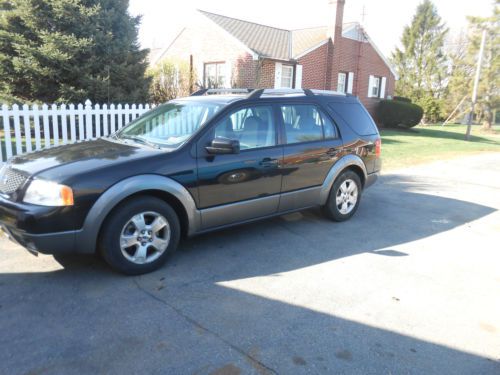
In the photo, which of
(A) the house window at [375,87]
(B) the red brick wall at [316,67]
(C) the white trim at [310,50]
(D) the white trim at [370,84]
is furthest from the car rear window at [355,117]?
(A) the house window at [375,87]

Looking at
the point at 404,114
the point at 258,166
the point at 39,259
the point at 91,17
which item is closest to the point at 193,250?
the point at 258,166

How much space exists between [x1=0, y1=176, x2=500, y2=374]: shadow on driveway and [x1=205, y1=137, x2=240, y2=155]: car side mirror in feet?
3.77

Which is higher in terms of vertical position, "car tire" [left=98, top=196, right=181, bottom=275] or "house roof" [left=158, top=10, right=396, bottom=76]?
"house roof" [left=158, top=10, right=396, bottom=76]

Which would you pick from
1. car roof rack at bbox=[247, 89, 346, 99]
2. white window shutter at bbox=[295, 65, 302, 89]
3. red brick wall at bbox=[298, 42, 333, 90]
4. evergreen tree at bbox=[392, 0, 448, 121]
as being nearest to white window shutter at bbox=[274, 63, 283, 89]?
white window shutter at bbox=[295, 65, 302, 89]

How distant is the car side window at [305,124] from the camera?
499 cm

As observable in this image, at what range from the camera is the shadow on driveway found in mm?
2672

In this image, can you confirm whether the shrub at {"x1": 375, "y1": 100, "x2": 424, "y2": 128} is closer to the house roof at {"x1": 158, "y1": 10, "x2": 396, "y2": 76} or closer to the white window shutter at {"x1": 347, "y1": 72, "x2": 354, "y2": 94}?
→ the white window shutter at {"x1": 347, "y1": 72, "x2": 354, "y2": 94}

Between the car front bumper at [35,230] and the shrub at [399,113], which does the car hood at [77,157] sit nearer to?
the car front bumper at [35,230]

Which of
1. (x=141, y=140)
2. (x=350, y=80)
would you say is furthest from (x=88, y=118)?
(x=350, y=80)

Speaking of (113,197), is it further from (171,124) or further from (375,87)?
(375,87)

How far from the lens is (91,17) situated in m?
10.7

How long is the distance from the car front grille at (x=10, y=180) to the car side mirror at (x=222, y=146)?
1710 mm

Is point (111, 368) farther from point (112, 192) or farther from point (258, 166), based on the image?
point (258, 166)

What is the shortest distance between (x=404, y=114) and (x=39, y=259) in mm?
23442
